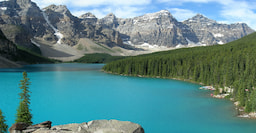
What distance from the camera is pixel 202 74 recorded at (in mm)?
77375

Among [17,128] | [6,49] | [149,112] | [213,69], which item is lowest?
[149,112]

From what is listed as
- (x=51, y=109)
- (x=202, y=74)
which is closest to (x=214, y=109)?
(x=51, y=109)

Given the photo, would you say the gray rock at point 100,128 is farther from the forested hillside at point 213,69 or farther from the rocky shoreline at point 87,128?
the forested hillside at point 213,69

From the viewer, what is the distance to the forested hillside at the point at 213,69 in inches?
1751

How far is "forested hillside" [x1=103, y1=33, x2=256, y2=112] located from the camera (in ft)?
146

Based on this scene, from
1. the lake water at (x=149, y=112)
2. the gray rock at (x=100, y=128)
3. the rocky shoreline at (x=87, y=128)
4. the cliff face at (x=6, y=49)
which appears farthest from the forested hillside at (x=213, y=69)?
the cliff face at (x=6, y=49)

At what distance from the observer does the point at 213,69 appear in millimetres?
75188

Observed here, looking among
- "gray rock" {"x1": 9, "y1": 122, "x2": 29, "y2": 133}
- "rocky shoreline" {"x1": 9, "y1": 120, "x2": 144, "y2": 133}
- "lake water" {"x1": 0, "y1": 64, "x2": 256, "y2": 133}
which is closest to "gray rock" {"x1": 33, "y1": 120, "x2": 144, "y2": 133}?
"rocky shoreline" {"x1": 9, "y1": 120, "x2": 144, "y2": 133}

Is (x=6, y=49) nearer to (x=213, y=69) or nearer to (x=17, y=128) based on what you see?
(x=213, y=69)

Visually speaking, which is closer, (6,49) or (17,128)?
(17,128)

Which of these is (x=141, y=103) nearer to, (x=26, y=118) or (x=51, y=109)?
(x=51, y=109)

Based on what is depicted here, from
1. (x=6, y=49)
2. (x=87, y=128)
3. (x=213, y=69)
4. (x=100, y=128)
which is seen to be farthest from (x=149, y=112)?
(x=6, y=49)

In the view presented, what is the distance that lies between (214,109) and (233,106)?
4.34 metres

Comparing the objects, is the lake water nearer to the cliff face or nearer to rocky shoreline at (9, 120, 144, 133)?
rocky shoreline at (9, 120, 144, 133)
